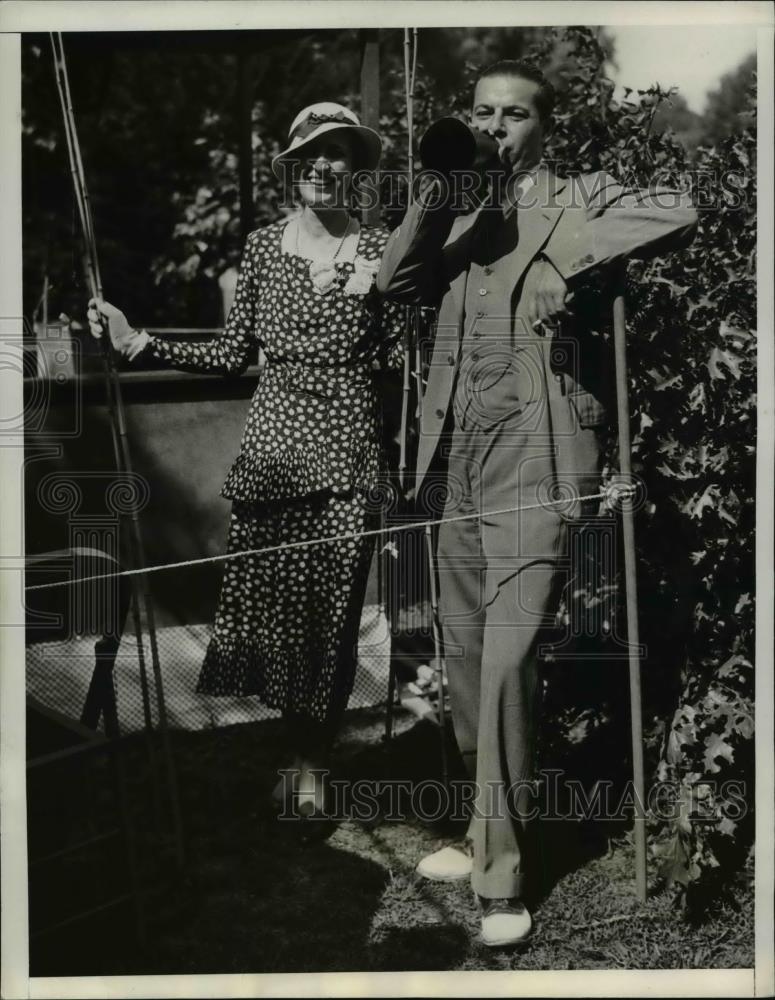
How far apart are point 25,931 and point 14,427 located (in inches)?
51.9

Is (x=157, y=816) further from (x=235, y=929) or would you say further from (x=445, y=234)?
(x=445, y=234)

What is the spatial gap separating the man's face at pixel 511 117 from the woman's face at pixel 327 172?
47 cm

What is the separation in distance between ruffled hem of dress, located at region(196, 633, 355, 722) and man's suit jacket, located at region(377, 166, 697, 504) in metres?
0.76

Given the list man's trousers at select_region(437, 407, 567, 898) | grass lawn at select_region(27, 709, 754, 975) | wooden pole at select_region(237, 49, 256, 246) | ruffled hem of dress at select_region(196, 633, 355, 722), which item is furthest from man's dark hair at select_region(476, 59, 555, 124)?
wooden pole at select_region(237, 49, 256, 246)

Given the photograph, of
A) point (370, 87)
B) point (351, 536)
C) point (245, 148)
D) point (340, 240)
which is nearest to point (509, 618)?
point (351, 536)

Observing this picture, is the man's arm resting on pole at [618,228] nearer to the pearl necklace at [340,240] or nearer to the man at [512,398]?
the man at [512,398]

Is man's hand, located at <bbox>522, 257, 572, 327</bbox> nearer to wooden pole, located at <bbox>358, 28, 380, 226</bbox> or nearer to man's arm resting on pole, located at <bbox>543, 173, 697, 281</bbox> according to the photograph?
man's arm resting on pole, located at <bbox>543, 173, 697, 281</bbox>

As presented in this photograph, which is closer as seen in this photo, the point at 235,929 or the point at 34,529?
the point at 235,929

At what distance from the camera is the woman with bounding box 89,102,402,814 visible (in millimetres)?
3529

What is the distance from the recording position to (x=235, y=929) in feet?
10.8

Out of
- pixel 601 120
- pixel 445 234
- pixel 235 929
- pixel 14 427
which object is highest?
pixel 601 120

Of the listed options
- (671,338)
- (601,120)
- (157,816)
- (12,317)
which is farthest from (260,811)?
(601,120)

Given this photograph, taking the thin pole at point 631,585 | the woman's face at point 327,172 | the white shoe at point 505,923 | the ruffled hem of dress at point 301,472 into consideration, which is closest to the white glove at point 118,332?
the ruffled hem of dress at point 301,472

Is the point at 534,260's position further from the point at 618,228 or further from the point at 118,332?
the point at 118,332
